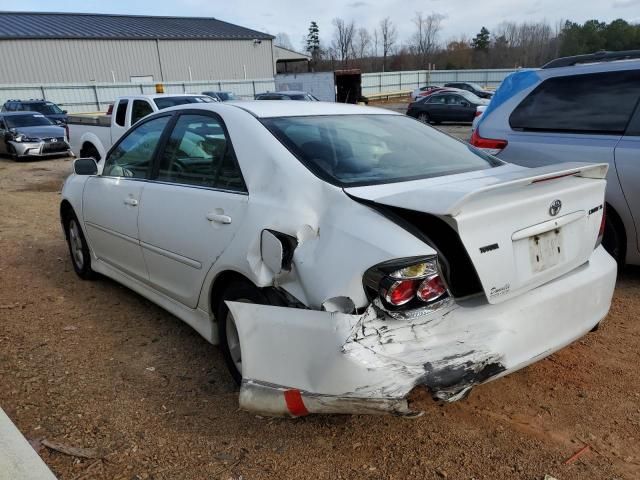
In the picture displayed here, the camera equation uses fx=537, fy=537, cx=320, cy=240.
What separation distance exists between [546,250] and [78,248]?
420 centimetres

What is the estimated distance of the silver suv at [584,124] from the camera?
417 cm

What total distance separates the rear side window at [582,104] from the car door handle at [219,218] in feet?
10.4

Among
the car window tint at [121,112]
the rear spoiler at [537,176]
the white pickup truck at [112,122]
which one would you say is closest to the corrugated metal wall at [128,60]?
the white pickup truck at [112,122]

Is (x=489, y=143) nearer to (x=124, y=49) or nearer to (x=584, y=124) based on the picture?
(x=584, y=124)

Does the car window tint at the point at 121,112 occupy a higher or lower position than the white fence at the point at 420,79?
higher

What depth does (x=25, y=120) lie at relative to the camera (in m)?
16.8

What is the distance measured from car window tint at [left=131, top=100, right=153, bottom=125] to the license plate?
9.55 meters

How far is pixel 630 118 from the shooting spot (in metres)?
4.23

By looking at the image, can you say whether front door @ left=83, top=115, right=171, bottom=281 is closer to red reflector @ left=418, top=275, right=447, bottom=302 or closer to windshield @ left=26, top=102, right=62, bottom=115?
red reflector @ left=418, top=275, right=447, bottom=302

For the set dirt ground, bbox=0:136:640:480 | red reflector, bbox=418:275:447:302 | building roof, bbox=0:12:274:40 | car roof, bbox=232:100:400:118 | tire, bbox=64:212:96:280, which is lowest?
dirt ground, bbox=0:136:640:480

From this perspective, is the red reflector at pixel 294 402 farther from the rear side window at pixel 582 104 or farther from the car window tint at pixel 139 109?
the car window tint at pixel 139 109

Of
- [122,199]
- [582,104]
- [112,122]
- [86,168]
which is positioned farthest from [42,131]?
[582,104]

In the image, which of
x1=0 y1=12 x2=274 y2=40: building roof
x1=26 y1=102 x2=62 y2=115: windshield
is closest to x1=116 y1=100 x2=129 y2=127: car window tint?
x1=26 y1=102 x2=62 y2=115: windshield

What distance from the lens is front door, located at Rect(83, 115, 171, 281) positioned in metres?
3.83
